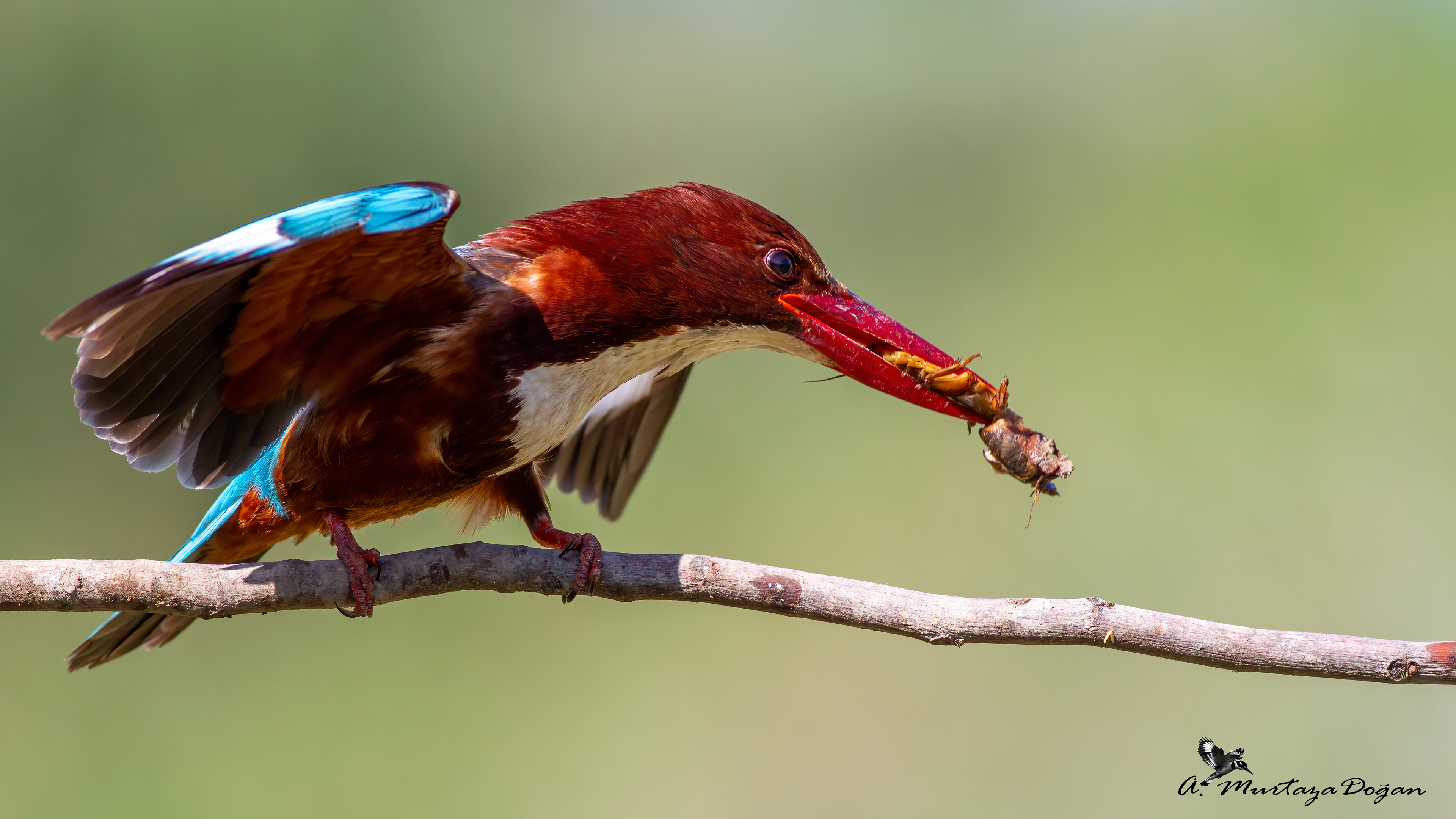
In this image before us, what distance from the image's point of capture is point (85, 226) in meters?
5.34

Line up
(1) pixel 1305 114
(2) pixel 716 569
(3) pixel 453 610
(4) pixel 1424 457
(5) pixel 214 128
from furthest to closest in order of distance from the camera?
(1) pixel 1305 114 → (3) pixel 453 610 → (5) pixel 214 128 → (4) pixel 1424 457 → (2) pixel 716 569

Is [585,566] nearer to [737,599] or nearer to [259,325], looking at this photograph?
[737,599]

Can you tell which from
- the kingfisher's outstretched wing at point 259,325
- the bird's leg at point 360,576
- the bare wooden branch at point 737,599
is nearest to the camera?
the bare wooden branch at point 737,599

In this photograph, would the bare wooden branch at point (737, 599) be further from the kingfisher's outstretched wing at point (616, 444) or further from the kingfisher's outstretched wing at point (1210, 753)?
the kingfisher's outstretched wing at point (616, 444)

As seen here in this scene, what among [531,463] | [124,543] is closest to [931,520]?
[531,463]

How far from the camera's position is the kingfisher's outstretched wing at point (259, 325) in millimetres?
1680

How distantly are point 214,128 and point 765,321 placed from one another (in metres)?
4.79

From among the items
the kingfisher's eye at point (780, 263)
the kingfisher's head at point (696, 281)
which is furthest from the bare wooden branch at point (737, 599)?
the kingfisher's eye at point (780, 263)

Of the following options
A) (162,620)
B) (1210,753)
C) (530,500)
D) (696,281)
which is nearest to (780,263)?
(696,281)

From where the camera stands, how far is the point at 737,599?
5.82 feet

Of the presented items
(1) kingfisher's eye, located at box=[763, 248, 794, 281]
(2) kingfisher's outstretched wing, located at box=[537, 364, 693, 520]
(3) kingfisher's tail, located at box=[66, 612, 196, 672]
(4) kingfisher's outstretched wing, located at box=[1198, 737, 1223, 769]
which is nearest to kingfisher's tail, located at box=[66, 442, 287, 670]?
(3) kingfisher's tail, located at box=[66, 612, 196, 672]

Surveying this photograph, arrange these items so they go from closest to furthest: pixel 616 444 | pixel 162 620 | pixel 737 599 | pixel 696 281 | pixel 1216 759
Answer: pixel 737 599, pixel 696 281, pixel 1216 759, pixel 162 620, pixel 616 444

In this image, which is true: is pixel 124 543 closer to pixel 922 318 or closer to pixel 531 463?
pixel 531 463

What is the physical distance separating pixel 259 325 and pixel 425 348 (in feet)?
1.01
